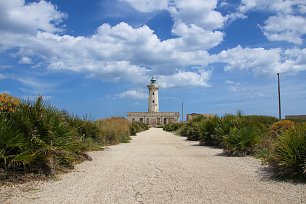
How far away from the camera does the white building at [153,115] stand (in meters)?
105

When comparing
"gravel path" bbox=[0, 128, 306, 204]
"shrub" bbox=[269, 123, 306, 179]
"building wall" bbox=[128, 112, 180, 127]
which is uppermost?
"building wall" bbox=[128, 112, 180, 127]

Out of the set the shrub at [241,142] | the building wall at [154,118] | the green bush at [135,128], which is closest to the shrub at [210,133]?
the shrub at [241,142]

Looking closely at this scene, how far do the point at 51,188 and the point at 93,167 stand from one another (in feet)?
11.5

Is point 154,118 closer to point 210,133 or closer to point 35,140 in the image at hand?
point 210,133

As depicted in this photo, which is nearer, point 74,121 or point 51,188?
point 51,188

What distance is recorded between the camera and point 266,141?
15945 mm

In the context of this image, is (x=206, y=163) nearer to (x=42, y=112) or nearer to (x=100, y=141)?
(x=42, y=112)

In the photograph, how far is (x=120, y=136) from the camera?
2606cm

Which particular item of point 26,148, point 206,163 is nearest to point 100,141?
point 206,163

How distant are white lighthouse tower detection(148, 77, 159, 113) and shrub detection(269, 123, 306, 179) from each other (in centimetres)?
9243

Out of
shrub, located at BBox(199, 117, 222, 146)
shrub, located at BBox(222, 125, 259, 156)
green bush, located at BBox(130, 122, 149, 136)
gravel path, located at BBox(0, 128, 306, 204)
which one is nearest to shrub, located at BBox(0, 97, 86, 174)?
gravel path, located at BBox(0, 128, 306, 204)

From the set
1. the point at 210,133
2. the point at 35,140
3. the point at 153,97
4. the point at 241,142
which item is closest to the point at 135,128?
the point at 210,133

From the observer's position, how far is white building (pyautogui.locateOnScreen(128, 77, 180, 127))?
10489 cm

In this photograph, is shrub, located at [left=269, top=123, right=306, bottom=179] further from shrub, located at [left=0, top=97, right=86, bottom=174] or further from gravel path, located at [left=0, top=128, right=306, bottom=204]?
shrub, located at [left=0, top=97, right=86, bottom=174]
